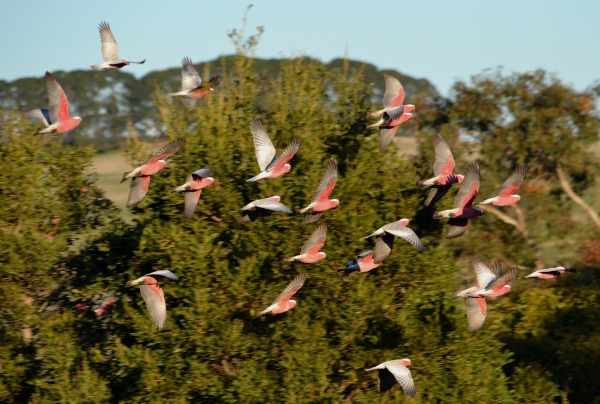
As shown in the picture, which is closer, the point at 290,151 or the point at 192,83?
the point at 290,151

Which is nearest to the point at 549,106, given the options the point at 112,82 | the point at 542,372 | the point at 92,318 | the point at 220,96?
the point at 542,372

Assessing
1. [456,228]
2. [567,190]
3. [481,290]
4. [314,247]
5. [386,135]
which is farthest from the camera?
[567,190]

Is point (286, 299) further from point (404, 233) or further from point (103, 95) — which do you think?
point (103, 95)

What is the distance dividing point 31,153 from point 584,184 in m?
25.2

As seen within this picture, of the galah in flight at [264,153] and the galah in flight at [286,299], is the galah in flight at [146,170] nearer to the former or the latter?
the galah in flight at [264,153]

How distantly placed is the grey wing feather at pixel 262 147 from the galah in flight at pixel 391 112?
7.05ft

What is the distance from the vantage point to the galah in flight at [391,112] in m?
19.0

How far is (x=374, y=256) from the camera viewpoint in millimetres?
19125

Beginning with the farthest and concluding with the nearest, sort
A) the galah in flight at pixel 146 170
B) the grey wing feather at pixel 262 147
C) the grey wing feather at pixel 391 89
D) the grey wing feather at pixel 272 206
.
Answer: the grey wing feather at pixel 262 147 → the grey wing feather at pixel 391 89 → the grey wing feather at pixel 272 206 → the galah in flight at pixel 146 170

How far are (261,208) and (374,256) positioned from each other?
2598 millimetres

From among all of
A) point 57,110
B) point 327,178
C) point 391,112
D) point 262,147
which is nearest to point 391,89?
point 391,112

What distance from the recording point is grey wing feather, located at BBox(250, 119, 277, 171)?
1958 centimetres

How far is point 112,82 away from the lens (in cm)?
14438

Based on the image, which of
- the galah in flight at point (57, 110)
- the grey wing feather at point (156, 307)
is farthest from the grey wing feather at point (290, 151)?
the galah in flight at point (57, 110)
